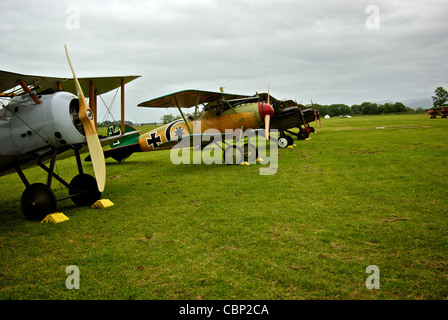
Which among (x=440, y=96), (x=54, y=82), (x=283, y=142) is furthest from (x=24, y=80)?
(x=440, y=96)

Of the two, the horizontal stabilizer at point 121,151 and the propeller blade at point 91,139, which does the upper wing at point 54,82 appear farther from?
the horizontal stabilizer at point 121,151

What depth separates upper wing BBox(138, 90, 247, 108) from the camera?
9.97 meters

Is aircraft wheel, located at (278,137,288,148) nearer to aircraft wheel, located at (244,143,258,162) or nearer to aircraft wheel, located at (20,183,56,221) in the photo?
aircraft wheel, located at (244,143,258,162)

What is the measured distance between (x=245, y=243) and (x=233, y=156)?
8.39 metres

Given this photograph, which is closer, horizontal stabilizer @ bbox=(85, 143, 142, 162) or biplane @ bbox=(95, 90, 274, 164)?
biplane @ bbox=(95, 90, 274, 164)

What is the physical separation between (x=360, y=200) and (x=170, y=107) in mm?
8126

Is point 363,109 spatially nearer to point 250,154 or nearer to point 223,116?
point 250,154

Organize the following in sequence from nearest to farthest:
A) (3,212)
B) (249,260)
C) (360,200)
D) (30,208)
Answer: (249,260), (30,208), (360,200), (3,212)

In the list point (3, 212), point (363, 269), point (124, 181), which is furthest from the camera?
point (124, 181)

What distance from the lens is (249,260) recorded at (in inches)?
133

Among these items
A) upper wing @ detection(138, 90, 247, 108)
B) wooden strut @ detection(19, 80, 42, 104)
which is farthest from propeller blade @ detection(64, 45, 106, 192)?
upper wing @ detection(138, 90, 247, 108)

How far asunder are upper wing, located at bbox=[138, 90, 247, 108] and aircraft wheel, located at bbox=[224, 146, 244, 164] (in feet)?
7.41

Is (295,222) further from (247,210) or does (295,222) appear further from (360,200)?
(360,200)
